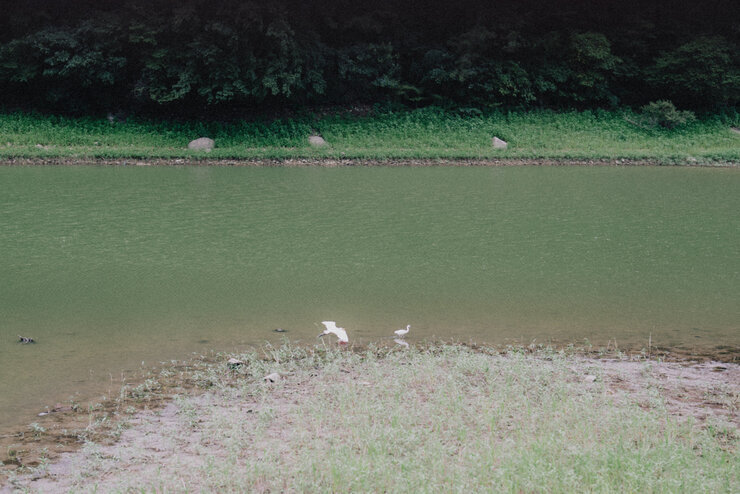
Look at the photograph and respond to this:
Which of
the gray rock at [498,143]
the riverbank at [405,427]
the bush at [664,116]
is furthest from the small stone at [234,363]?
the bush at [664,116]

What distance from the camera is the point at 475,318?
6.56 m

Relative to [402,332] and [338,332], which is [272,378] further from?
[402,332]

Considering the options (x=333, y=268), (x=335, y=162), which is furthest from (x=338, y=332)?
(x=335, y=162)

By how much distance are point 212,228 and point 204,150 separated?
35.1 feet

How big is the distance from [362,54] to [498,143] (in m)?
6.58

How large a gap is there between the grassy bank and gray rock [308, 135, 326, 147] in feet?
0.62

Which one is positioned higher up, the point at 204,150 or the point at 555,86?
the point at 555,86

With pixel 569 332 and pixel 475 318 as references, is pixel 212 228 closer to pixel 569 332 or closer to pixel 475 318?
pixel 475 318

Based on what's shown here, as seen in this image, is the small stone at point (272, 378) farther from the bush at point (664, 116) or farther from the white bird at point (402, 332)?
the bush at point (664, 116)

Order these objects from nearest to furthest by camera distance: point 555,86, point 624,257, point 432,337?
1. point 432,337
2. point 624,257
3. point 555,86

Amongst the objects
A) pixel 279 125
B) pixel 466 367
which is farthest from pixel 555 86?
pixel 466 367

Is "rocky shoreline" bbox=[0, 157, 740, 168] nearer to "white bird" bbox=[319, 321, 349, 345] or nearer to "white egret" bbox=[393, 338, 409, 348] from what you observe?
"white egret" bbox=[393, 338, 409, 348]

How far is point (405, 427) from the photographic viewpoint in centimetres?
383

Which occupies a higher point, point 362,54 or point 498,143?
point 362,54
